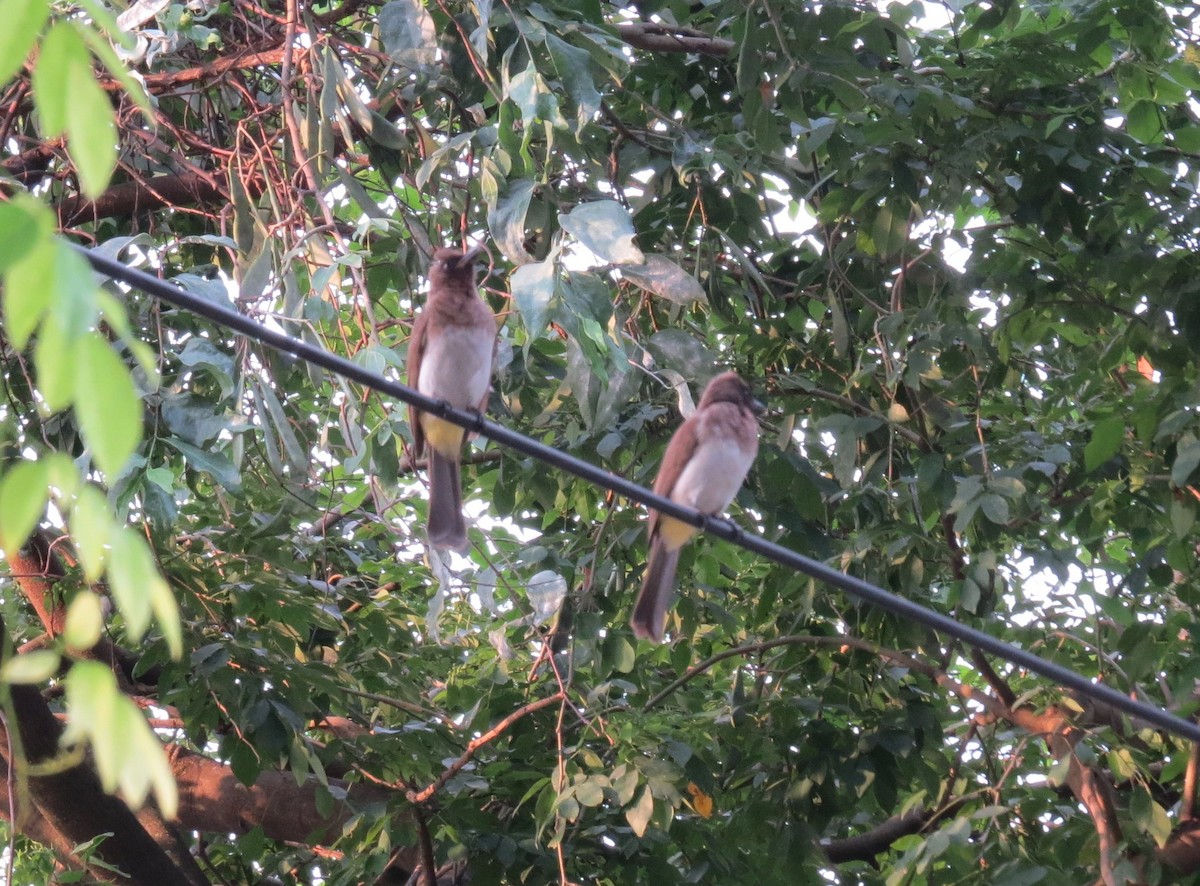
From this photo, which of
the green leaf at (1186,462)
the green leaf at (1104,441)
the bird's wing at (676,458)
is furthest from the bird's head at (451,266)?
the green leaf at (1186,462)

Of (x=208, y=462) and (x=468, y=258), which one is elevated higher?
(x=468, y=258)

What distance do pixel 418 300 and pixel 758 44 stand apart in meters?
2.12

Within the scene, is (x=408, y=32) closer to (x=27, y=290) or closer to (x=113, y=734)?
(x=27, y=290)

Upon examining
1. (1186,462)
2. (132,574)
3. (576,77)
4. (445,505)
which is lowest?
(445,505)

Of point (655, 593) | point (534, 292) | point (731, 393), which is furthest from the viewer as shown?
point (731, 393)

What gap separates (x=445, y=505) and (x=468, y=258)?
0.94 m

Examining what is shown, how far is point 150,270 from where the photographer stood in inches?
203

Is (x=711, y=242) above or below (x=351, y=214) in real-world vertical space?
above

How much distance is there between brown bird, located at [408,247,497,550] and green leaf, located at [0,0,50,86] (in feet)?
12.2

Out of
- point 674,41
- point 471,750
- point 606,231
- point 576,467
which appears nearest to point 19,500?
point 576,467

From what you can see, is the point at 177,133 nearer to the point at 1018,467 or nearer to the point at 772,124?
the point at 772,124

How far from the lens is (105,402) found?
1.03m

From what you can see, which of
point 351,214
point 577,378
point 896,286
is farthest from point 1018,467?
point 351,214

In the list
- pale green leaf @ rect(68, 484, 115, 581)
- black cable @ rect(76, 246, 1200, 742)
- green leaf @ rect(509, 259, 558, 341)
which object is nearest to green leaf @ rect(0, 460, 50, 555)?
pale green leaf @ rect(68, 484, 115, 581)
